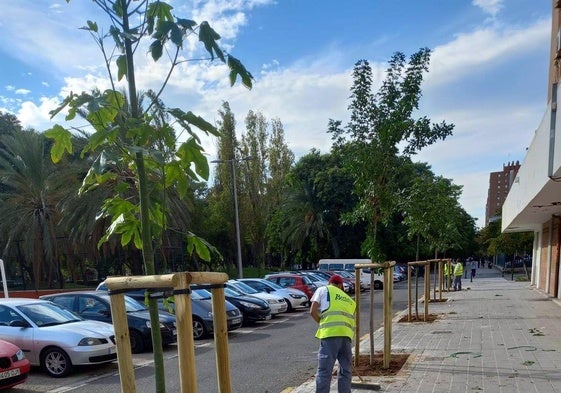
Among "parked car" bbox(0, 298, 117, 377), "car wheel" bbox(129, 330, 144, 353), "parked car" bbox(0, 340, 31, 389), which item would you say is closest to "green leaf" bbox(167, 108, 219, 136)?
"parked car" bbox(0, 340, 31, 389)

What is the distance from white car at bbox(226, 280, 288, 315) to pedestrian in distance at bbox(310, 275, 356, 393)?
12332 millimetres

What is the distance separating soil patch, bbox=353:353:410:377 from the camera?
8.05 m

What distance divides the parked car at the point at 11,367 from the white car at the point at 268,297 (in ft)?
33.2

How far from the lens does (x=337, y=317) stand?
20.3 feet

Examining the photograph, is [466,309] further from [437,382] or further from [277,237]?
[277,237]

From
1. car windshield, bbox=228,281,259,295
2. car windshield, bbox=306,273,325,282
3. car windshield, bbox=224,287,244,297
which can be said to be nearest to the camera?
car windshield, bbox=224,287,244,297

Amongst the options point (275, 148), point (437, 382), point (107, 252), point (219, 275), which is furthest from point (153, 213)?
point (275, 148)

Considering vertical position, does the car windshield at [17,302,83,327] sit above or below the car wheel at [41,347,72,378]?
above

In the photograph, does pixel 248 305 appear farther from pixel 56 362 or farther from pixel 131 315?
pixel 56 362

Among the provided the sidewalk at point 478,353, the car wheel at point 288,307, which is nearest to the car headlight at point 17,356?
the sidewalk at point 478,353

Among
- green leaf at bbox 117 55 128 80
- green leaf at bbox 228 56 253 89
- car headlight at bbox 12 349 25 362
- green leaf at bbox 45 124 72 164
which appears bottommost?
car headlight at bbox 12 349 25 362

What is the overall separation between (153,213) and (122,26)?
3.58 feet

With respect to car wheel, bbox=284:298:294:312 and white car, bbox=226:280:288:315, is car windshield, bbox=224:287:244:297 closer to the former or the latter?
white car, bbox=226:280:288:315

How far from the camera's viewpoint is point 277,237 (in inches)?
1860
